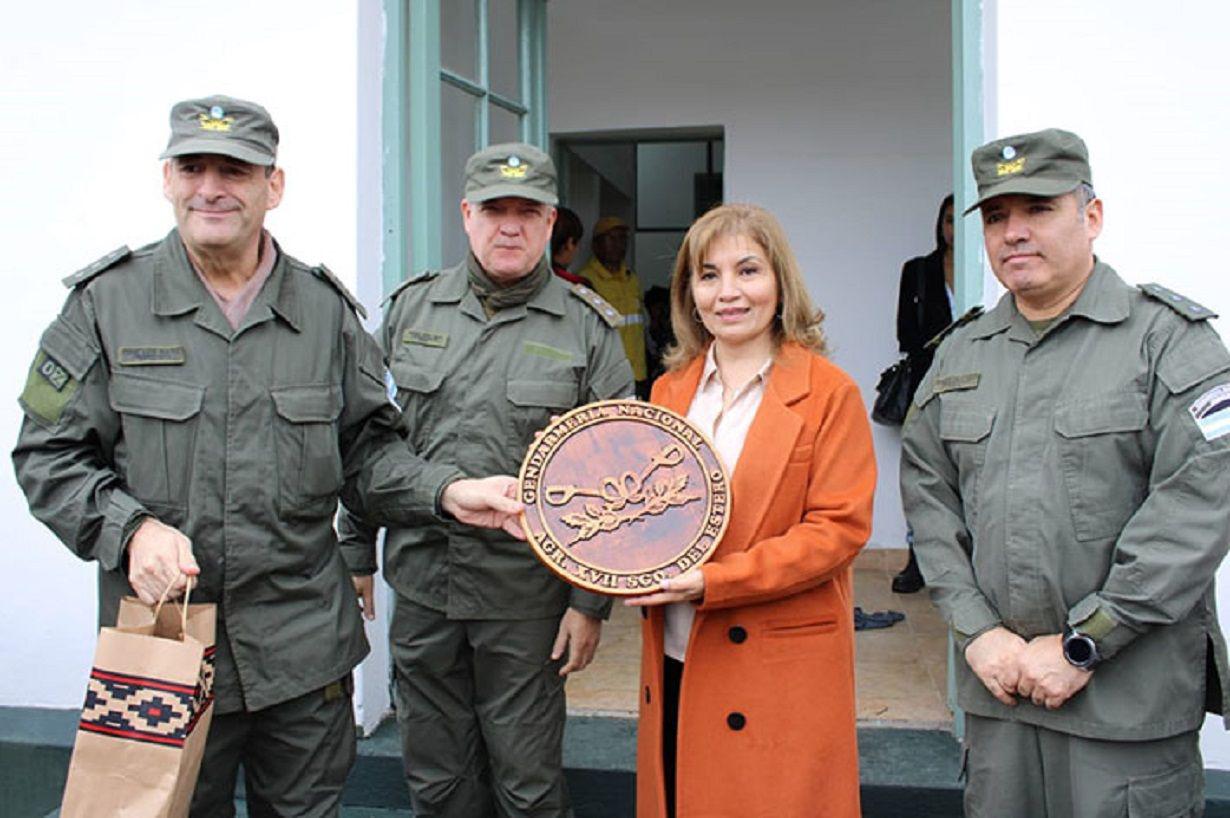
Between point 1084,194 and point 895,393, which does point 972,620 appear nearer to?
point 1084,194

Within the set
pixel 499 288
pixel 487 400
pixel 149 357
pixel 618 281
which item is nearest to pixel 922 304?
pixel 618 281

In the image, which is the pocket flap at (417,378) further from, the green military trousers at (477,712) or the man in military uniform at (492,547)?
the green military trousers at (477,712)

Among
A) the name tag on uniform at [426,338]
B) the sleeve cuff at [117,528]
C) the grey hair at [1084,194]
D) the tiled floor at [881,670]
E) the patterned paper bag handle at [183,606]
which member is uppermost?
the grey hair at [1084,194]

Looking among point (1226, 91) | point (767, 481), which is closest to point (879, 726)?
point (767, 481)

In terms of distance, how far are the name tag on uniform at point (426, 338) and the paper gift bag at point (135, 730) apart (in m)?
1.10

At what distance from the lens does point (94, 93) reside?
3570 millimetres

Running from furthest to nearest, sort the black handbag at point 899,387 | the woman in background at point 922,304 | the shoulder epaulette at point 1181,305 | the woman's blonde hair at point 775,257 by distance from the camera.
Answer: the black handbag at point 899,387, the woman in background at point 922,304, the woman's blonde hair at point 775,257, the shoulder epaulette at point 1181,305

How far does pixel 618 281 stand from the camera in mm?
6629

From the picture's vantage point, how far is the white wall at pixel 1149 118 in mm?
3002

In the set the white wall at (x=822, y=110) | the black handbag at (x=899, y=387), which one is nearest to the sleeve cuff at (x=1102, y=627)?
the black handbag at (x=899, y=387)

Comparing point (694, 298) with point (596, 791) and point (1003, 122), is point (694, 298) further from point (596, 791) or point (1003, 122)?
point (596, 791)

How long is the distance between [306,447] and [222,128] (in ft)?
2.06

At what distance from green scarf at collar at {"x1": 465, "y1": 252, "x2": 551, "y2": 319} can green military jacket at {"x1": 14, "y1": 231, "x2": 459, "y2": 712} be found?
58 cm

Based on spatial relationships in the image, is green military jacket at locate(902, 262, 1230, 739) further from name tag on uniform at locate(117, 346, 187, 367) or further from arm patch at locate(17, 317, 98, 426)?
arm patch at locate(17, 317, 98, 426)
